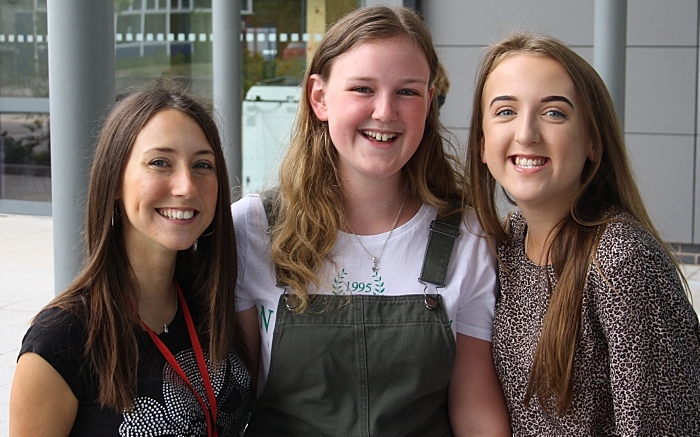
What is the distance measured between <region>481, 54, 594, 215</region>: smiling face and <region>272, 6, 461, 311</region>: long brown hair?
324 mm

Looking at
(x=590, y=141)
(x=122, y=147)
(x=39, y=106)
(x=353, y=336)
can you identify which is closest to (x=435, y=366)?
(x=353, y=336)

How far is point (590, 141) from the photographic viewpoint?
85.0 inches

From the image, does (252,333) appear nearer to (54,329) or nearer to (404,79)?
(54,329)

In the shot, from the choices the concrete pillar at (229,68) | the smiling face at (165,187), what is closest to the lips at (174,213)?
the smiling face at (165,187)

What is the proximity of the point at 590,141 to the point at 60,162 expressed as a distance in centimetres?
166

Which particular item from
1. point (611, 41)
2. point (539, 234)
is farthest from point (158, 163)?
point (611, 41)

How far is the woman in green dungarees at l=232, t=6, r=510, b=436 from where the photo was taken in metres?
2.18

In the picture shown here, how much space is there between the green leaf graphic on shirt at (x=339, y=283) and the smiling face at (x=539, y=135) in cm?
50

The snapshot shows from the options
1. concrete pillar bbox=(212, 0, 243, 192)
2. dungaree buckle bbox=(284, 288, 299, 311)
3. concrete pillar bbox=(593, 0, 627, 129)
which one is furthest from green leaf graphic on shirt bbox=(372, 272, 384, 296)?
concrete pillar bbox=(212, 0, 243, 192)

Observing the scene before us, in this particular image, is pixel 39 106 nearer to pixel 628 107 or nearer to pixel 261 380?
pixel 628 107

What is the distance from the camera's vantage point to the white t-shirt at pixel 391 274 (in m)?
2.26

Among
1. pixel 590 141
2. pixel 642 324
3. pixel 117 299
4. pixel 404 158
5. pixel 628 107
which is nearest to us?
pixel 642 324

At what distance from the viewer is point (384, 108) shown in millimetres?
2227

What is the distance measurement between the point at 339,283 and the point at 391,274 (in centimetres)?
15
